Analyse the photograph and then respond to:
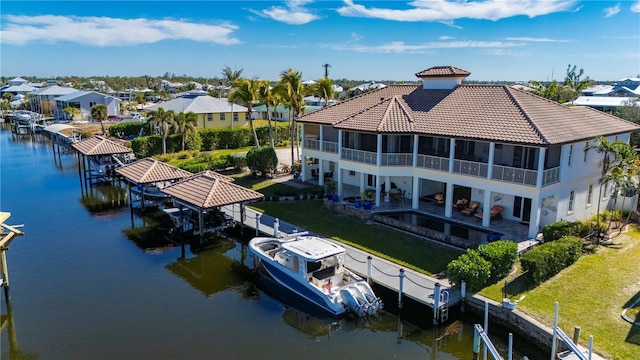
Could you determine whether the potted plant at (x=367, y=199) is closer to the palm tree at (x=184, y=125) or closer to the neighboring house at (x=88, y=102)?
the palm tree at (x=184, y=125)

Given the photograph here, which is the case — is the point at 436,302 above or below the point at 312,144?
below

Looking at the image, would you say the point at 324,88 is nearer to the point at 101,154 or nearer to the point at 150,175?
the point at 150,175

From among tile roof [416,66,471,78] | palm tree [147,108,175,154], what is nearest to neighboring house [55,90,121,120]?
palm tree [147,108,175,154]

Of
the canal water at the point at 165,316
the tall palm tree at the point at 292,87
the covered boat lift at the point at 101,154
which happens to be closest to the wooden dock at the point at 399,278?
the canal water at the point at 165,316

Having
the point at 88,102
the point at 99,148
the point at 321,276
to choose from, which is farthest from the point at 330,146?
the point at 88,102

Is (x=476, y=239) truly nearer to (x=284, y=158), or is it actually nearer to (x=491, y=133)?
(x=491, y=133)

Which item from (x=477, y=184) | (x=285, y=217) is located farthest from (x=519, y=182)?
(x=285, y=217)
